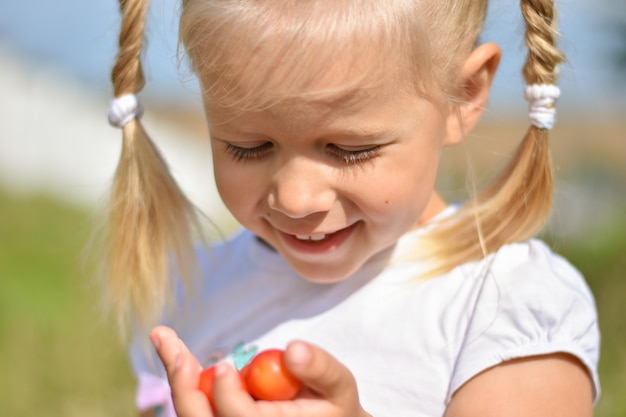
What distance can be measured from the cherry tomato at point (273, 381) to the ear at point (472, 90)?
53cm

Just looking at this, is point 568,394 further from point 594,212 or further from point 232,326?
point 594,212

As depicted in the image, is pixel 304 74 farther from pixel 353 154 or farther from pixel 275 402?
pixel 275 402

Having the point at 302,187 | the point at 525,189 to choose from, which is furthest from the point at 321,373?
the point at 525,189

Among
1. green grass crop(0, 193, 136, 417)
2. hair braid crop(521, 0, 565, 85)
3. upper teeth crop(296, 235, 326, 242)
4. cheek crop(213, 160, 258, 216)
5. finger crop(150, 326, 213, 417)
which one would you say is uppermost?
hair braid crop(521, 0, 565, 85)

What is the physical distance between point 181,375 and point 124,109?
0.61m

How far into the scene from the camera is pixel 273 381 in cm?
100

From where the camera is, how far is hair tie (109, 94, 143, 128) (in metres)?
1.51

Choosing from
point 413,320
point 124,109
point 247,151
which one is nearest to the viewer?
point 247,151

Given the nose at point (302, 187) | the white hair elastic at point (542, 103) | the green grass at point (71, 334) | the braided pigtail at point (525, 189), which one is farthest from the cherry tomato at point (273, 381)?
the green grass at point (71, 334)

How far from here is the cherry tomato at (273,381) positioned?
3.29 ft

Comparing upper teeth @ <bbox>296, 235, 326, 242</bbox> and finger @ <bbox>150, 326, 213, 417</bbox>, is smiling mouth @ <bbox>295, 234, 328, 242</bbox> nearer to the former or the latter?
upper teeth @ <bbox>296, 235, 326, 242</bbox>

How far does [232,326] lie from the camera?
1589 millimetres

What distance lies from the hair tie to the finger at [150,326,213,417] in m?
0.54

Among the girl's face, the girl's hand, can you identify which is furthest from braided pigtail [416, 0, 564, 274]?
the girl's hand
